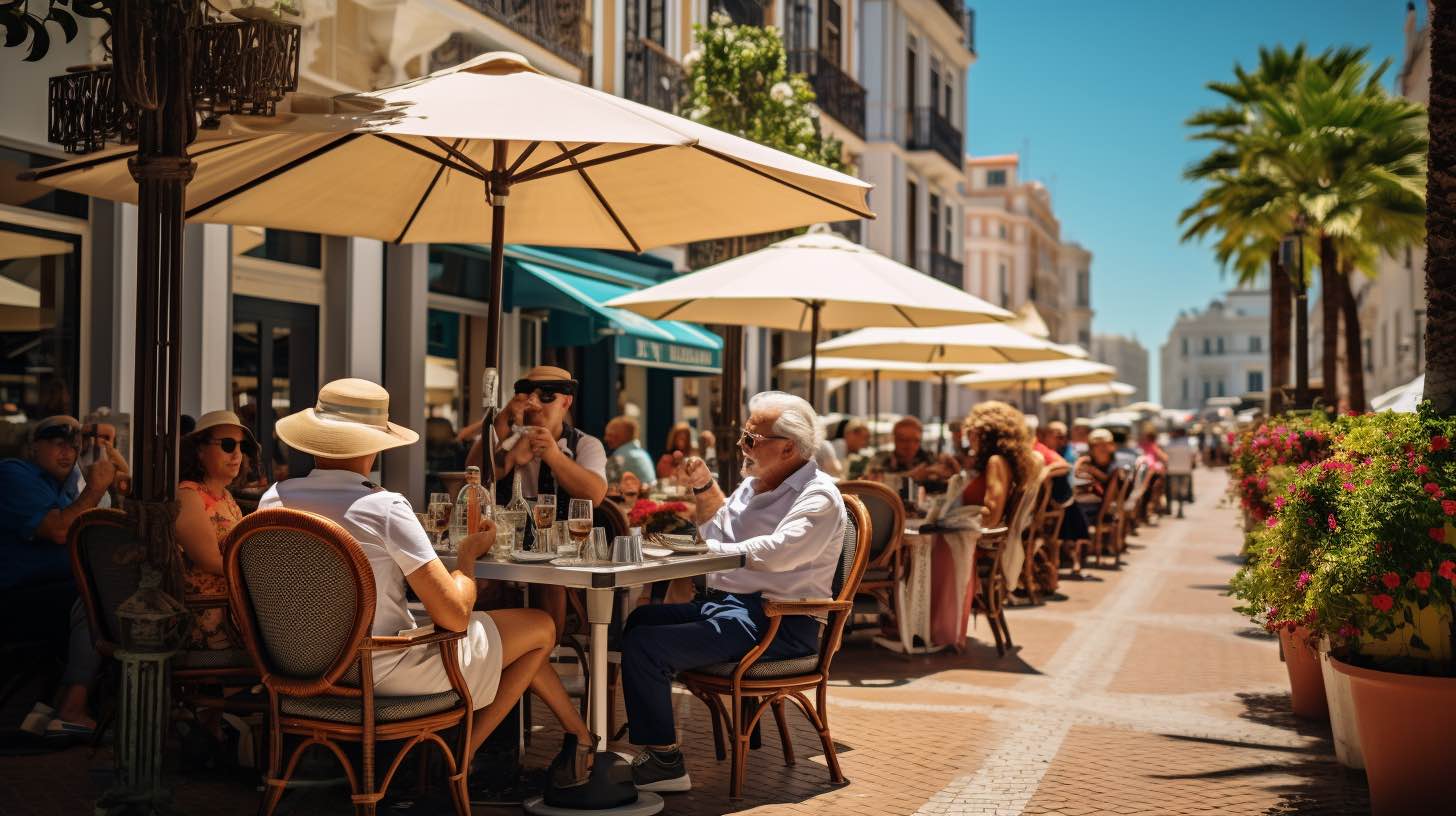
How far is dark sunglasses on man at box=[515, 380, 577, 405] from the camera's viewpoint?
6.21m

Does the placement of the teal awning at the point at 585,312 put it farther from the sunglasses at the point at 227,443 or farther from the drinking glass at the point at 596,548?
the drinking glass at the point at 596,548

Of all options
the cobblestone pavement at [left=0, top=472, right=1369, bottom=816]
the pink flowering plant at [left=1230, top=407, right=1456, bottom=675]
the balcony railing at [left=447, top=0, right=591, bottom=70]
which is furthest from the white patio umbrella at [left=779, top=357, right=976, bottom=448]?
the pink flowering plant at [left=1230, top=407, right=1456, bottom=675]

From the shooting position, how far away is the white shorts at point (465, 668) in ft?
14.3

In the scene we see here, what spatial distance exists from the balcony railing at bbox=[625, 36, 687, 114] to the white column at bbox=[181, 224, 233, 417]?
809 cm

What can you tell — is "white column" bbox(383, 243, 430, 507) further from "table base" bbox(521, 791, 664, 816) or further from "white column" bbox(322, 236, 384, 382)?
"table base" bbox(521, 791, 664, 816)

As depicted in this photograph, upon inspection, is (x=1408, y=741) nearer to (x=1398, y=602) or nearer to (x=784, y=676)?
(x=1398, y=602)

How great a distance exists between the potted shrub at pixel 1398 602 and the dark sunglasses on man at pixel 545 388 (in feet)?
10.5

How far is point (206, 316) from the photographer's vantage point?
10250 mm

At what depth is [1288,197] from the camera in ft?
70.7

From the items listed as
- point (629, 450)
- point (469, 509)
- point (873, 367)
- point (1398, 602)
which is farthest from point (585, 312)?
point (1398, 602)

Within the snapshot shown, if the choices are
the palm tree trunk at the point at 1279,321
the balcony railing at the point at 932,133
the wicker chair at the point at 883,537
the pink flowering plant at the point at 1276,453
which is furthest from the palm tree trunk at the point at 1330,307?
the wicker chair at the point at 883,537

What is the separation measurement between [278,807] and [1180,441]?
89.6 ft

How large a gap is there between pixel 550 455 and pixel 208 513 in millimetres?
1428

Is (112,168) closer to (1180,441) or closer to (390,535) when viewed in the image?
(390,535)
